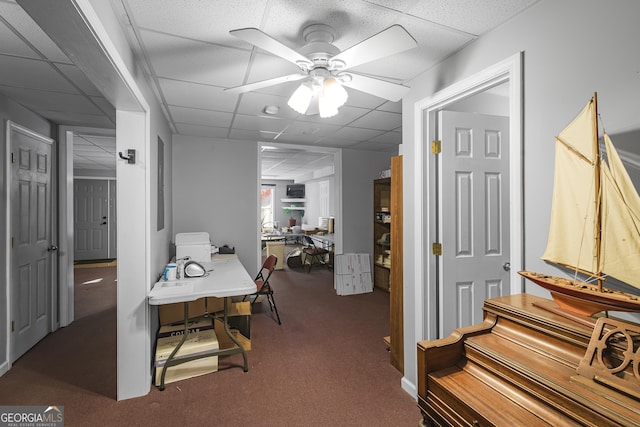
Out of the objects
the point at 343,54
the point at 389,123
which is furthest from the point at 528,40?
the point at 389,123

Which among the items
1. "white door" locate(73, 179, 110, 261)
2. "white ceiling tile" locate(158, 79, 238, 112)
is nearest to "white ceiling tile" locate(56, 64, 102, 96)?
"white ceiling tile" locate(158, 79, 238, 112)

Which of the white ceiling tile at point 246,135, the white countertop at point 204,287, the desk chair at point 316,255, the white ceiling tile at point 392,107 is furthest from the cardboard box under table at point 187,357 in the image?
the desk chair at point 316,255

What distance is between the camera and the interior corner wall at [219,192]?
4.12 m

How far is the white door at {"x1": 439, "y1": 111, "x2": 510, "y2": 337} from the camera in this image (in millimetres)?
2109

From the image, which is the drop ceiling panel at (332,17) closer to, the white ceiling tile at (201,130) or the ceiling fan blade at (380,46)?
the ceiling fan blade at (380,46)

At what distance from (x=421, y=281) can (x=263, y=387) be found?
1.45 m

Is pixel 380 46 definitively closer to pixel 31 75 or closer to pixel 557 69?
pixel 557 69

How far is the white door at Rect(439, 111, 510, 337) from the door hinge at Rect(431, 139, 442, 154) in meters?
0.03

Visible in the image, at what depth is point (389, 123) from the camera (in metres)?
3.53

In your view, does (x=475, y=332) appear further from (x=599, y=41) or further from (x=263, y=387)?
(x=263, y=387)

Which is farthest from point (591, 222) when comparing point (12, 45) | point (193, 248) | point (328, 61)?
point (193, 248)

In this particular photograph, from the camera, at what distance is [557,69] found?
131 centimetres

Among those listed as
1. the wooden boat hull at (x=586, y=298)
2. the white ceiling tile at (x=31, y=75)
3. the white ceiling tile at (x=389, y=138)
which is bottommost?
the wooden boat hull at (x=586, y=298)

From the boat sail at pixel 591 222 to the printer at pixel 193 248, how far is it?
3.08 meters
